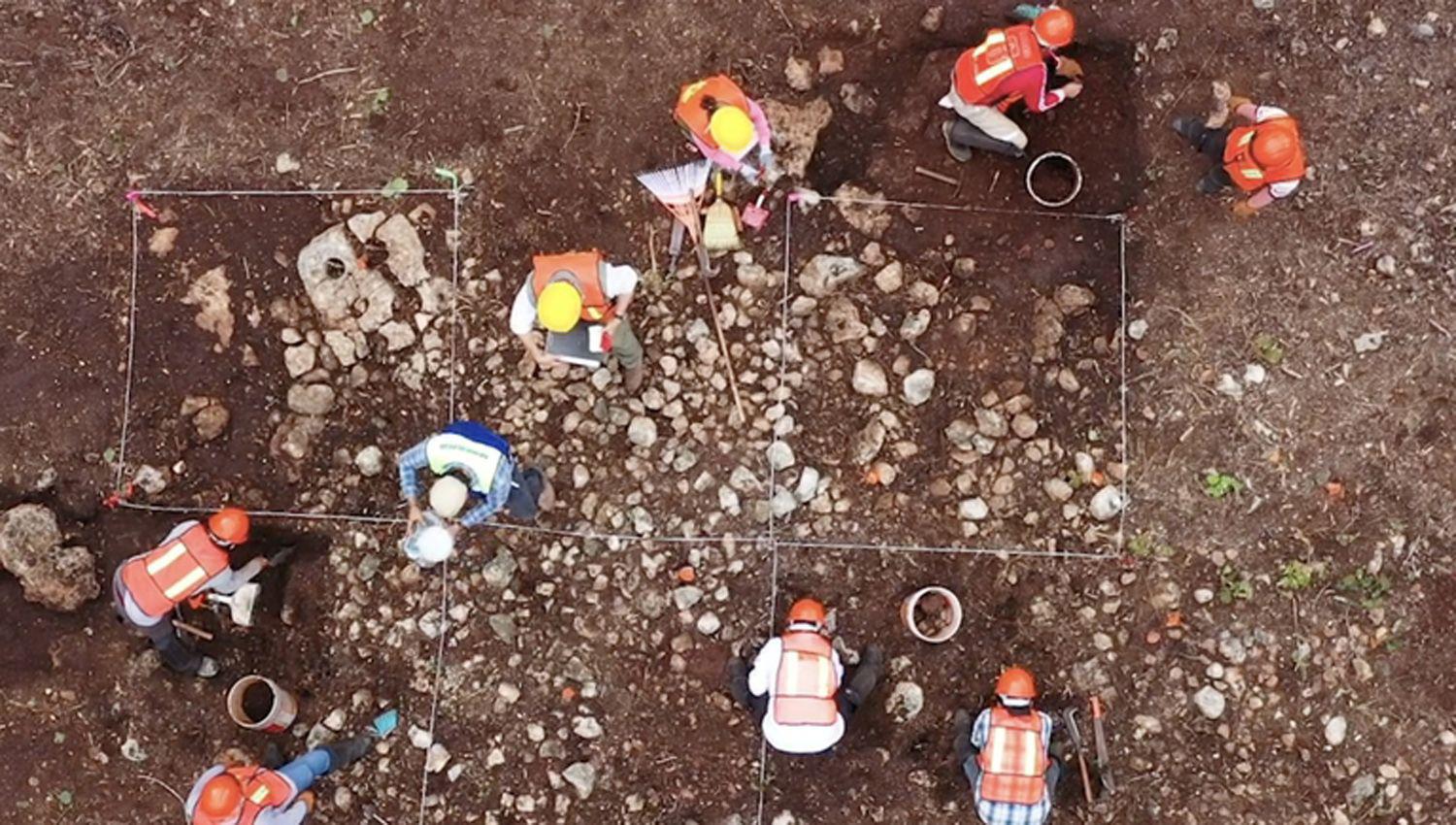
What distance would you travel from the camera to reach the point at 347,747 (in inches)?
280

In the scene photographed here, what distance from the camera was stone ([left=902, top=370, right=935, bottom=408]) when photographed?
7.14 m

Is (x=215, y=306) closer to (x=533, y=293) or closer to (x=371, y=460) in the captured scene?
(x=371, y=460)

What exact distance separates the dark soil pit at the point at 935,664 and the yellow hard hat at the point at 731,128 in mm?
2501

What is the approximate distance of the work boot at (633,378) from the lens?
7152mm

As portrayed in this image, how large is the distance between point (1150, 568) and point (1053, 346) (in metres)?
1.47

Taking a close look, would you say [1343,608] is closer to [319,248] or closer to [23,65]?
[319,248]

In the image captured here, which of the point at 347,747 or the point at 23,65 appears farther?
the point at 23,65

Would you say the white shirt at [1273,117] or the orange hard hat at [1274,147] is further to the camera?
the white shirt at [1273,117]

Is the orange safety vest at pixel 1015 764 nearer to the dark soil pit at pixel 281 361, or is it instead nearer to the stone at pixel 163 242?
the dark soil pit at pixel 281 361

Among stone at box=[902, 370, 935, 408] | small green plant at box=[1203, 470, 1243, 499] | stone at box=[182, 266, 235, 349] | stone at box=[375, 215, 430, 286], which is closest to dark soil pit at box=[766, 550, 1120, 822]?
small green plant at box=[1203, 470, 1243, 499]

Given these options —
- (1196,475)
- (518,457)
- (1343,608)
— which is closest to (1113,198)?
(1196,475)

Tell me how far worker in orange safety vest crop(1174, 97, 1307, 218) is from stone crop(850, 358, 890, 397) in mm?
2258

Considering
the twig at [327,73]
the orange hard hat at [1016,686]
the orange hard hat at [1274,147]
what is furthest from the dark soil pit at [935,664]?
the twig at [327,73]

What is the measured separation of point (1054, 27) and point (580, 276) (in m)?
2.97
